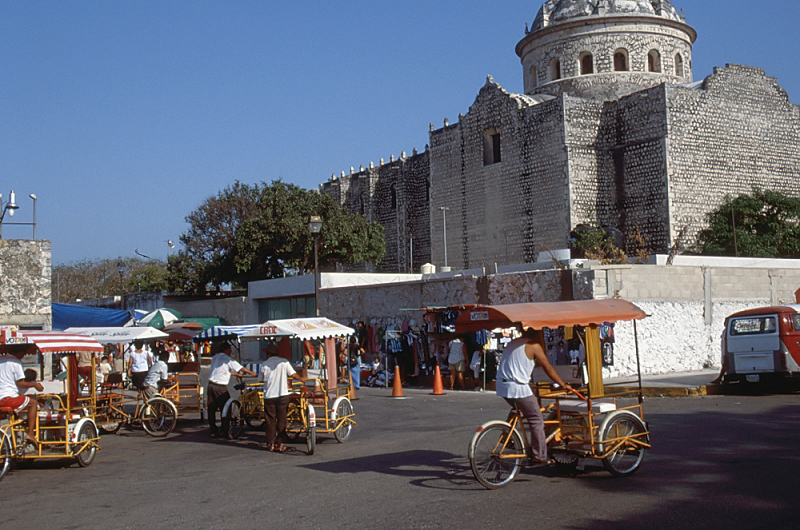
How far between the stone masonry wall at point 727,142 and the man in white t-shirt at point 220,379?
2422cm

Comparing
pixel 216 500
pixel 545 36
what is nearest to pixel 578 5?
pixel 545 36

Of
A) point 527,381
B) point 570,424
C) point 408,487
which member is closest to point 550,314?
point 527,381

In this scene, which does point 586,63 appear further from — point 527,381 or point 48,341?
point 527,381


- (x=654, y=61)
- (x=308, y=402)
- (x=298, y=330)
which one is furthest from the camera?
(x=654, y=61)

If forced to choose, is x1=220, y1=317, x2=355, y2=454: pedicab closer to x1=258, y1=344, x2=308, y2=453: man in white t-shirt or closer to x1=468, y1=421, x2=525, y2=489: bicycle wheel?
x1=258, y1=344, x2=308, y2=453: man in white t-shirt

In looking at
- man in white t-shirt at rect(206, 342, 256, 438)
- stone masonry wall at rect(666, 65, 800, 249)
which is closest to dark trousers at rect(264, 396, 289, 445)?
man in white t-shirt at rect(206, 342, 256, 438)

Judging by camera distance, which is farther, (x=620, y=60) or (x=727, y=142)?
(x=620, y=60)

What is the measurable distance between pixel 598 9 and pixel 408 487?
34.8 metres

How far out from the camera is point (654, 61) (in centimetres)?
3806

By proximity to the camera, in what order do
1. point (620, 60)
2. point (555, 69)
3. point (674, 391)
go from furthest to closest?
point (555, 69)
point (620, 60)
point (674, 391)

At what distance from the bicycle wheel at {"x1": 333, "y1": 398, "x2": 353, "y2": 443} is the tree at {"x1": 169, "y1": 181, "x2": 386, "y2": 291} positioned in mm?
26821

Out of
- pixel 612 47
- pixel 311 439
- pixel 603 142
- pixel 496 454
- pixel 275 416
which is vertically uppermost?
pixel 612 47

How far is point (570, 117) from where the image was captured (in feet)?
113

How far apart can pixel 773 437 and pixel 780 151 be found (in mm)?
30620
